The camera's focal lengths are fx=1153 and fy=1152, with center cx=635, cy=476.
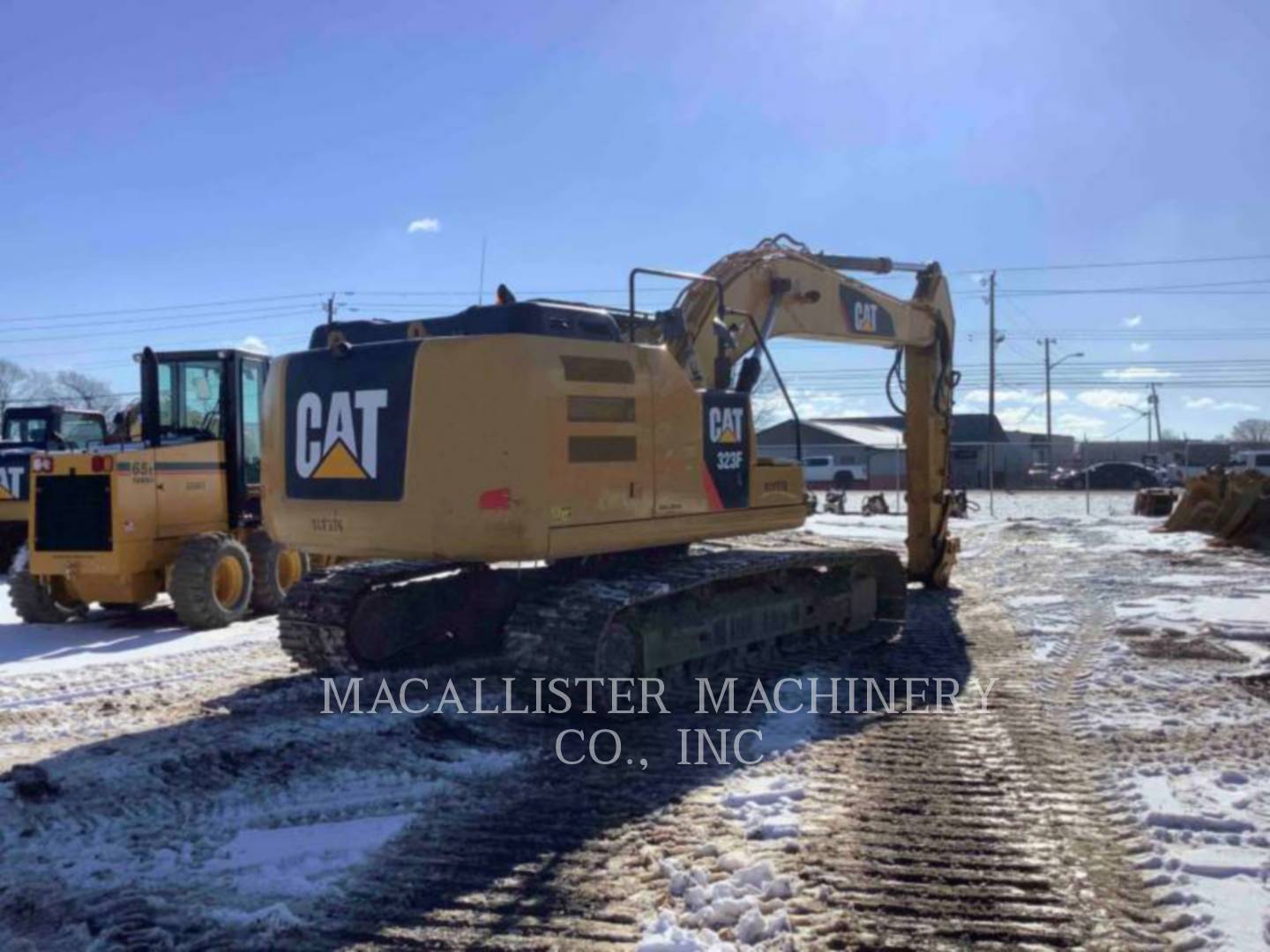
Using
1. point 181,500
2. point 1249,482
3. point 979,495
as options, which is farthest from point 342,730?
point 979,495

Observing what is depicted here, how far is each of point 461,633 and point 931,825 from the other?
4234 mm

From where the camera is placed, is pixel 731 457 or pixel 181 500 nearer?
pixel 731 457

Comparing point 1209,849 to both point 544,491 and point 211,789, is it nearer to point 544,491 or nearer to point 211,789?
point 544,491

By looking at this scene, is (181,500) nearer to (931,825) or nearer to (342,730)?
(342,730)

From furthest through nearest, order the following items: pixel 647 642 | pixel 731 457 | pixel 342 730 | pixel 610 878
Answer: pixel 731 457 < pixel 647 642 < pixel 342 730 < pixel 610 878

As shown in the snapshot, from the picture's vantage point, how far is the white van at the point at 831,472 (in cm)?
4669

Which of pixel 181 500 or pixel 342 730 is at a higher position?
pixel 181 500

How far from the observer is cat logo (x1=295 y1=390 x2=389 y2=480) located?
22.2 feet

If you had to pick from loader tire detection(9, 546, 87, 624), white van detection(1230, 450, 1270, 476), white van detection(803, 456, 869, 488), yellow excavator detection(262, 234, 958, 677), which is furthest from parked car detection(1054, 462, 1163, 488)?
loader tire detection(9, 546, 87, 624)

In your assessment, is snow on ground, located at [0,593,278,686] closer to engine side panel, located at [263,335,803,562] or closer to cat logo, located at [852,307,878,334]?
engine side panel, located at [263,335,803,562]

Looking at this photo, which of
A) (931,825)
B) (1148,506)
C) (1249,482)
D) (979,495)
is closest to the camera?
(931,825)

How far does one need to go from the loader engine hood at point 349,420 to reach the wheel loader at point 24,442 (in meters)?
9.62

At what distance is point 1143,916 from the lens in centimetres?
402

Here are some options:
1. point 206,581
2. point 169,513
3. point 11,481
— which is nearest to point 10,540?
point 11,481
